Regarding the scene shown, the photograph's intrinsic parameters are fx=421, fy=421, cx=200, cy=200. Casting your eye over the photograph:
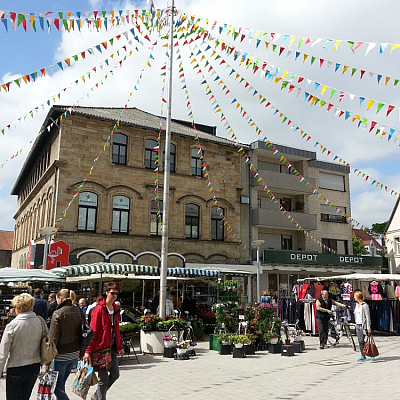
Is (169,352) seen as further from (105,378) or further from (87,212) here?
(87,212)

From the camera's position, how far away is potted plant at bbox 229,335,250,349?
11.3 metres

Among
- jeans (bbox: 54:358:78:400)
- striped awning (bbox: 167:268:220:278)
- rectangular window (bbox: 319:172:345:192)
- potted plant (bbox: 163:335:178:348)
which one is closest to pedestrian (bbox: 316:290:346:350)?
potted plant (bbox: 163:335:178:348)

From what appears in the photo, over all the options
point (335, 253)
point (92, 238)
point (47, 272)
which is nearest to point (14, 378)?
point (47, 272)

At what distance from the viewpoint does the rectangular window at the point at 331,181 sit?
31875mm

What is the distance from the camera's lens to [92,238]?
21.5 meters

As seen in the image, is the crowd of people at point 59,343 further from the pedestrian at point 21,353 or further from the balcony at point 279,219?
the balcony at point 279,219

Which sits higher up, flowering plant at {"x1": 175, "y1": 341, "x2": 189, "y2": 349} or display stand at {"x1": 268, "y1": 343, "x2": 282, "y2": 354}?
flowering plant at {"x1": 175, "y1": 341, "x2": 189, "y2": 349}

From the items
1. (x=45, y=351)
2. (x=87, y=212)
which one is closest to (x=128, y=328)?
(x=45, y=351)

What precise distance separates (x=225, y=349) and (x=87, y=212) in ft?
41.4

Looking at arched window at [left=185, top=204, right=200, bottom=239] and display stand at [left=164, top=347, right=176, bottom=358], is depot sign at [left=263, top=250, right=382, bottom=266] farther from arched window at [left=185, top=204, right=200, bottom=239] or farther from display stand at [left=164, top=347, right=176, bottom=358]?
display stand at [left=164, top=347, right=176, bottom=358]

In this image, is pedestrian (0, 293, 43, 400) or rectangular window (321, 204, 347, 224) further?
rectangular window (321, 204, 347, 224)

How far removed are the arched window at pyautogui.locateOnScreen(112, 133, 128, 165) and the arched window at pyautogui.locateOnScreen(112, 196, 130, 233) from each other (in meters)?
2.11

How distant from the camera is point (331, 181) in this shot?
1275 inches

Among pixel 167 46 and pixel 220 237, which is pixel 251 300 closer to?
pixel 220 237
